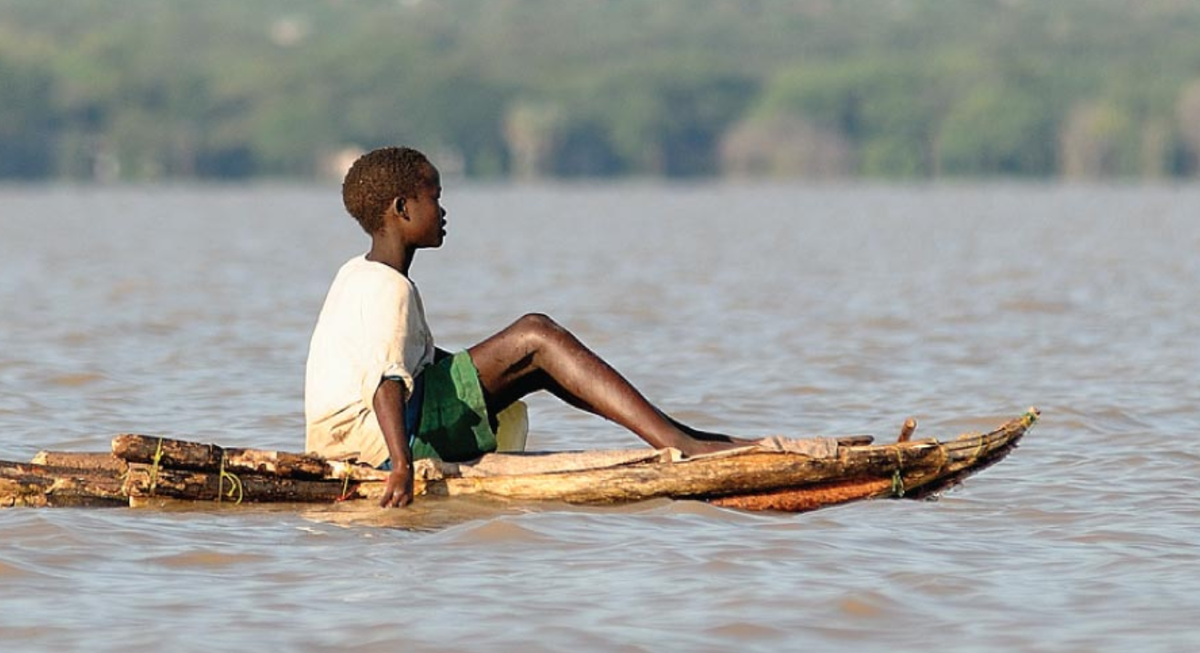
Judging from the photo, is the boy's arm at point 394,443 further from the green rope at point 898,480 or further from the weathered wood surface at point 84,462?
the green rope at point 898,480

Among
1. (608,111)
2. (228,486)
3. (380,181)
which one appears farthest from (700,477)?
(608,111)

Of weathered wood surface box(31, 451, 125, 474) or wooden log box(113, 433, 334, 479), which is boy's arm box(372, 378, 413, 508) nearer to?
wooden log box(113, 433, 334, 479)

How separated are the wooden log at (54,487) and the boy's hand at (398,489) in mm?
944

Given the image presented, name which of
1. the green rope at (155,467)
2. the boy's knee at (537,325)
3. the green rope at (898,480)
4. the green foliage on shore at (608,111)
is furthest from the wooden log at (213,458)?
the green foliage on shore at (608,111)

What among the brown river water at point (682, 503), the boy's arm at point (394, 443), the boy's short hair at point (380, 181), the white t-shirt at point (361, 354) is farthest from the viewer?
the boy's short hair at point (380, 181)

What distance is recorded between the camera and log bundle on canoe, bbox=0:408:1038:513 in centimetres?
707

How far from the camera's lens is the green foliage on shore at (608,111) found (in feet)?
392

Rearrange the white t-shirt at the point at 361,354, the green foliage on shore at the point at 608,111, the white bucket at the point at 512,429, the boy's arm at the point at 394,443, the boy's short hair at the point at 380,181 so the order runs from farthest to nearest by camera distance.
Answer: the green foliage on shore at the point at 608,111 < the white bucket at the point at 512,429 < the boy's short hair at the point at 380,181 < the white t-shirt at the point at 361,354 < the boy's arm at the point at 394,443

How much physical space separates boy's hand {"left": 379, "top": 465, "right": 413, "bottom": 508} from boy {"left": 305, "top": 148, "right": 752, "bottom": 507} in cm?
11

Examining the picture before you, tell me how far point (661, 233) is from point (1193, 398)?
1174 inches

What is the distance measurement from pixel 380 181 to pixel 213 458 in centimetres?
104

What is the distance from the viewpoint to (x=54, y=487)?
7.20 meters

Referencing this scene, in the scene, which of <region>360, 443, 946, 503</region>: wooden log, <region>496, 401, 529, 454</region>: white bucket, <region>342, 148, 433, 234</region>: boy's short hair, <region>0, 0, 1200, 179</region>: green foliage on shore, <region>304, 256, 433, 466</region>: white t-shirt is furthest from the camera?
<region>0, 0, 1200, 179</region>: green foliage on shore

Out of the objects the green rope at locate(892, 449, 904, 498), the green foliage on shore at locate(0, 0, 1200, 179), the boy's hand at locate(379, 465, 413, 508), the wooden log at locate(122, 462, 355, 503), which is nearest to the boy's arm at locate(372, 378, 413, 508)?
the boy's hand at locate(379, 465, 413, 508)
